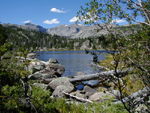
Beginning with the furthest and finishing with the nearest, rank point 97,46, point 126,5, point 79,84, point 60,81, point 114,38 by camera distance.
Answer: point 79,84 < point 60,81 < point 126,5 < point 97,46 < point 114,38

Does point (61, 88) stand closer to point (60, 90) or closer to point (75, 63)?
point (60, 90)

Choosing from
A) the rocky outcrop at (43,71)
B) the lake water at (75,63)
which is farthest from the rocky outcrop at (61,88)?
the lake water at (75,63)

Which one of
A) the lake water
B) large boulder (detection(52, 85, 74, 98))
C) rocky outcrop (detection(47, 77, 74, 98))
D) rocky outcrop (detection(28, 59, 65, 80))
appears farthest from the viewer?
the lake water

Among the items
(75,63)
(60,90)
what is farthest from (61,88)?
(75,63)

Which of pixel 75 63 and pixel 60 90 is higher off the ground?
pixel 60 90

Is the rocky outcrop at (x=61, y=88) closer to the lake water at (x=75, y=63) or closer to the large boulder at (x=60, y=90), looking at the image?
the large boulder at (x=60, y=90)

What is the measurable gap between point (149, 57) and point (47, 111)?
436 cm

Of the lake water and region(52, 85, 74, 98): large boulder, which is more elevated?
region(52, 85, 74, 98): large boulder

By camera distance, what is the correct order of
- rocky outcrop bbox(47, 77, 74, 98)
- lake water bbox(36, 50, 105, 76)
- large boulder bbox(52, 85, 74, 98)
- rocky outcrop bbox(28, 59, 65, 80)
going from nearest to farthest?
large boulder bbox(52, 85, 74, 98)
rocky outcrop bbox(47, 77, 74, 98)
rocky outcrop bbox(28, 59, 65, 80)
lake water bbox(36, 50, 105, 76)

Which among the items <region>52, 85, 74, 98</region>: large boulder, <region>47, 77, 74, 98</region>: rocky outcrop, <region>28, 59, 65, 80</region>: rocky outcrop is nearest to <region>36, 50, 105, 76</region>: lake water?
<region>28, 59, 65, 80</region>: rocky outcrop

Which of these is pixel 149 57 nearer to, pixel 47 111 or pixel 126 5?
pixel 126 5

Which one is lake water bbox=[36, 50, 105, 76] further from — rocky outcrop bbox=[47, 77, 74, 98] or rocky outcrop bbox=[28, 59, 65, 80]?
rocky outcrop bbox=[47, 77, 74, 98]

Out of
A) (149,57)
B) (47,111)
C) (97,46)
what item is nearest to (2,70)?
(47,111)

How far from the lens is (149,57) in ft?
13.8
